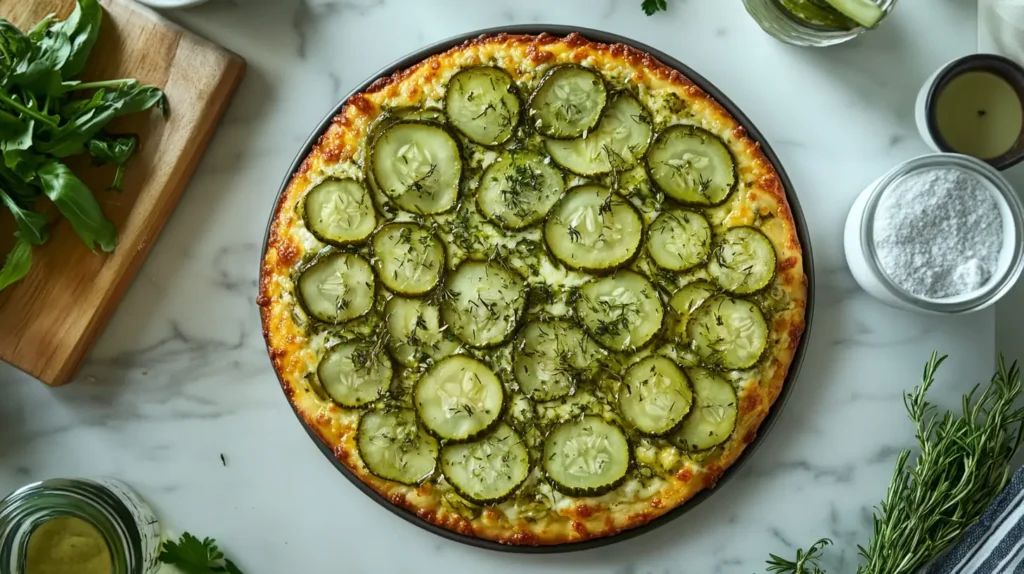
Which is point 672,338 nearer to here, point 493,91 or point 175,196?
point 493,91

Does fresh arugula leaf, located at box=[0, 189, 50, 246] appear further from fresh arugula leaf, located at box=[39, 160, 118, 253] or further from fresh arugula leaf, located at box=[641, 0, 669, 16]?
fresh arugula leaf, located at box=[641, 0, 669, 16]

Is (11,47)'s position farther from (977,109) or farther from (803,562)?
(977,109)

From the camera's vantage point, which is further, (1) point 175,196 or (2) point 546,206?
(1) point 175,196

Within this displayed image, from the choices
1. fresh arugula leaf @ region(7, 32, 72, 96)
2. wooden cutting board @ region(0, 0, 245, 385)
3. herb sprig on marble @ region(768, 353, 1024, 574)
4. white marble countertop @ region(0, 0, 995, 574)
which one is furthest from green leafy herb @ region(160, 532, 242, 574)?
herb sprig on marble @ region(768, 353, 1024, 574)

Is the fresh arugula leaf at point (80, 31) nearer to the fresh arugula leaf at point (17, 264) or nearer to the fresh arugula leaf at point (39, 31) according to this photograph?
the fresh arugula leaf at point (39, 31)

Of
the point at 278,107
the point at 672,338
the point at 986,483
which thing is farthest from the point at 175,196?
the point at 986,483

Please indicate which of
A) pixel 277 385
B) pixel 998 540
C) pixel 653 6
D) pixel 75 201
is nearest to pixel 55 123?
pixel 75 201

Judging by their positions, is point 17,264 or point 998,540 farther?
point 17,264
